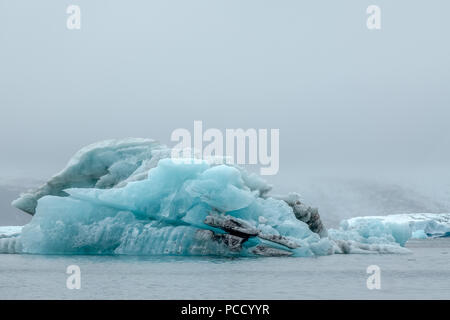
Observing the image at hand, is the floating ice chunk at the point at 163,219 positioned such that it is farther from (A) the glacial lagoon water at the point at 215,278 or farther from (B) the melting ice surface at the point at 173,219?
(A) the glacial lagoon water at the point at 215,278

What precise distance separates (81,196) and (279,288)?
11.6 m

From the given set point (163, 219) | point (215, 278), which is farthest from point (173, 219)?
point (215, 278)

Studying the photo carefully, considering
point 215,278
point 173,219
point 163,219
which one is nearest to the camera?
point 215,278

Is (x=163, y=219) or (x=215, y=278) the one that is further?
(x=163, y=219)

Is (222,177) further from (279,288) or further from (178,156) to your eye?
(279,288)

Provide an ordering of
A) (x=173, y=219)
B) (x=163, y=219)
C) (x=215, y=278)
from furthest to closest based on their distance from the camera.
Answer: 1. (x=163, y=219)
2. (x=173, y=219)
3. (x=215, y=278)

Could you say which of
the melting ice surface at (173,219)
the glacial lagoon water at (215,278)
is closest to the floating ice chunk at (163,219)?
the melting ice surface at (173,219)

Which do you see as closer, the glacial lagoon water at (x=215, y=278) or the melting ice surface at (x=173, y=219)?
the glacial lagoon water at (x=215, y=278)

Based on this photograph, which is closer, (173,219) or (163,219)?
(173,219)

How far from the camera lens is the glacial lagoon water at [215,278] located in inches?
705

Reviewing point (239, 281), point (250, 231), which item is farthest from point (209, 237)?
point (239, 281)

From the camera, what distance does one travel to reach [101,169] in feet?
110

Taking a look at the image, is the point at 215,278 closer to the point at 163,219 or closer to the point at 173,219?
the point at 173,219

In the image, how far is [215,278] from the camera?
21016 mm
